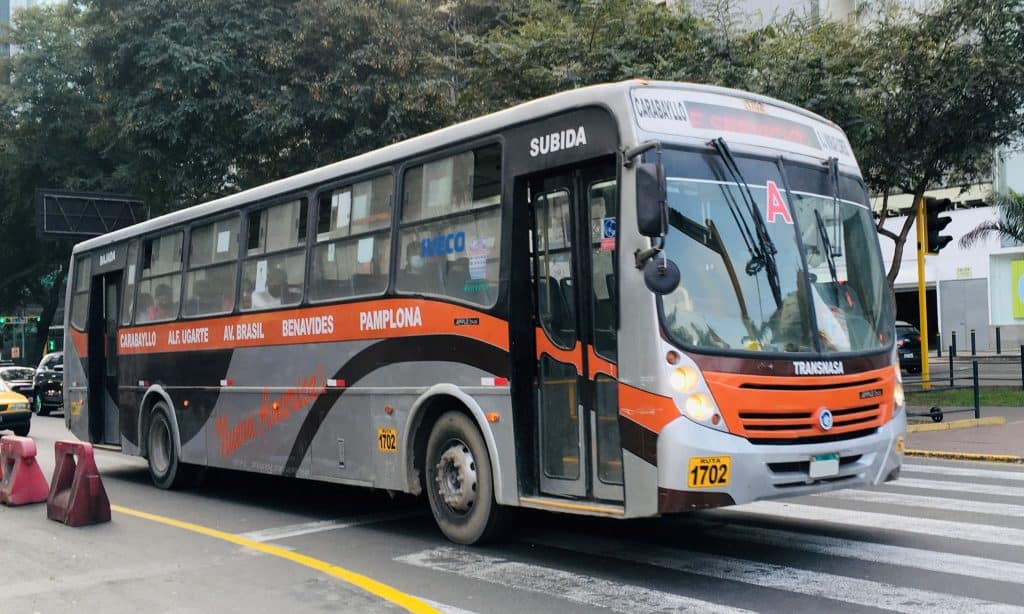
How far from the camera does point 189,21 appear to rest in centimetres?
2458

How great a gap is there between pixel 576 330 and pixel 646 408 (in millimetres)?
1025

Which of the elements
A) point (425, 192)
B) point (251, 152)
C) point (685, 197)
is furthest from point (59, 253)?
point (685, 197)

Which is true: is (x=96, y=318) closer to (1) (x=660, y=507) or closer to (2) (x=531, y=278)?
(2) (x=531, y=278)

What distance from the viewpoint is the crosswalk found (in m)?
6.52

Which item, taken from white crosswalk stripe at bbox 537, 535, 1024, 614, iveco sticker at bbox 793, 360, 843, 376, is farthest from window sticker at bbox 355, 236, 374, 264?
iveco sticker at bbox 793, 360, 843, 376

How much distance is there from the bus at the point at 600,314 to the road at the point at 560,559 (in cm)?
56

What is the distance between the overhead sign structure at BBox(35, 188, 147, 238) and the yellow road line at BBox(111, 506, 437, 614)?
21.8 metres

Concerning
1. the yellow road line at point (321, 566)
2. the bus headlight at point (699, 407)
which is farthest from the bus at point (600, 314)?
the yellow road line at point (321, 566)

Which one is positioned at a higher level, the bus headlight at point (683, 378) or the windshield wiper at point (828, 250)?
the windshield wiper at point (828, 250)

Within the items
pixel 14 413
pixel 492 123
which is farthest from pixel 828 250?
pixel 14 413

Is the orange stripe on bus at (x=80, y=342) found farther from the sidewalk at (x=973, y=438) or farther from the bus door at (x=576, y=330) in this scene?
the sidewalk at (x=973, y=438)

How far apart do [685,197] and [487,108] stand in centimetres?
1496

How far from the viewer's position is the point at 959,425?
17094 millimetres

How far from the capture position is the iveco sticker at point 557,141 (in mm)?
7648
